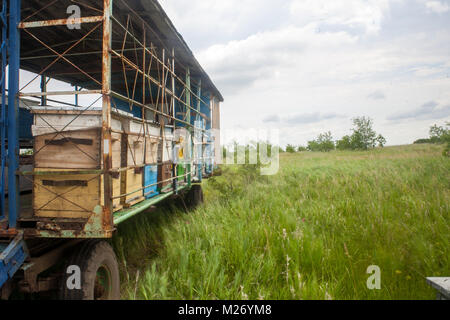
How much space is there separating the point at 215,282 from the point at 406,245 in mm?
2946

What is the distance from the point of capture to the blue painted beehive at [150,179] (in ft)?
12.0

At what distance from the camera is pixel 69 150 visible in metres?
2.54

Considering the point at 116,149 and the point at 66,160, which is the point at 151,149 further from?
the point at 66,160

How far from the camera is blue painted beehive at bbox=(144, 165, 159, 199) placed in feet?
12.0

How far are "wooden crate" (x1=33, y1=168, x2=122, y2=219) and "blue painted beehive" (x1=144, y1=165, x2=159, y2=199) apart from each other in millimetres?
1126

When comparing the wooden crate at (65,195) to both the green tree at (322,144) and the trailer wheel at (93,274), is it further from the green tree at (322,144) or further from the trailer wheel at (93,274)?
the green tree at (322,144)

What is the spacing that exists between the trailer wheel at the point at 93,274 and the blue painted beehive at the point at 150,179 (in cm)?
114

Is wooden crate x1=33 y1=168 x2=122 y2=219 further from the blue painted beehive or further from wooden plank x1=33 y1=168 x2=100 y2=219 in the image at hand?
the blue painted beehive

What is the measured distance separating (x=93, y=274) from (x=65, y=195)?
2.98ft

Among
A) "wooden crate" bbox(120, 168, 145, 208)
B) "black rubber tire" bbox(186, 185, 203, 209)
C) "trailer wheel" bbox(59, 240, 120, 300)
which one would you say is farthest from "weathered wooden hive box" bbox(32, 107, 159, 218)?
"black rubber tire" bbox(186, 185, 203, 209)

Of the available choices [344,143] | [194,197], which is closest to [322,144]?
[344,143]

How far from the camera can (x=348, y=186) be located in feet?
21.2

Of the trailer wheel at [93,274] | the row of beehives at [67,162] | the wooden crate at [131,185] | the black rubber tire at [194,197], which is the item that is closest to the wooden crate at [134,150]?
Result: the wooden crate at [131,185]

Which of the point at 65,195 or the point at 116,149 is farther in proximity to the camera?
the point at 116,149
